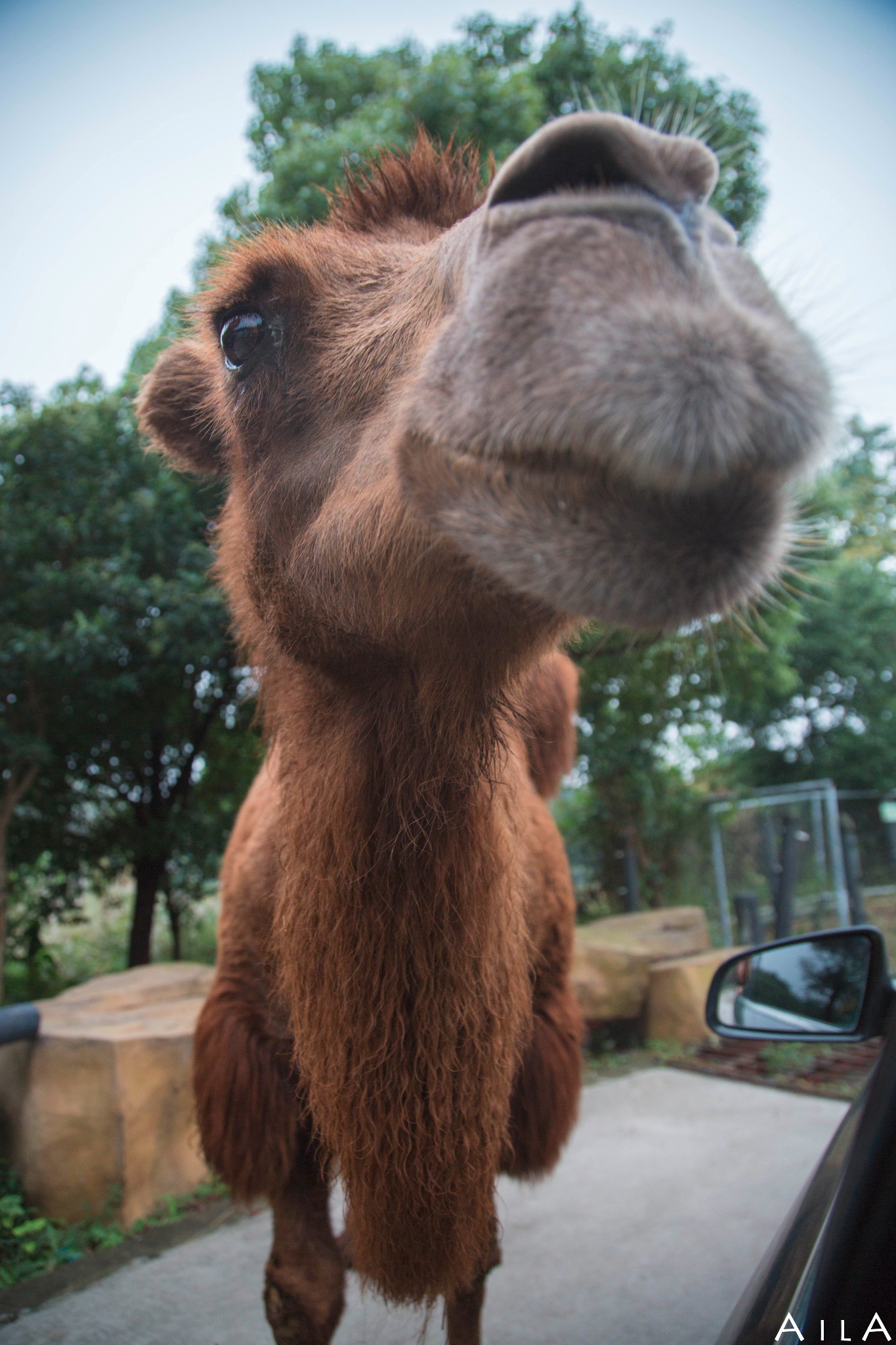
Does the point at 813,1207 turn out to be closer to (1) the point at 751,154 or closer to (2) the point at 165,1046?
(2) the point at 165,1046

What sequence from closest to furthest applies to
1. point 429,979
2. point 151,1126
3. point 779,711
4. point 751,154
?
point 429,979
point 151,1126
point 751,154
point 779,711

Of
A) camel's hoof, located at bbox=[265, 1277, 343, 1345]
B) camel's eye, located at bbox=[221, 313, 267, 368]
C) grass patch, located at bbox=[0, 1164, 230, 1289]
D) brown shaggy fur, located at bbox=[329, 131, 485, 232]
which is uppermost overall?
brown shaggy fur, located at bbox=[329, 131, 485, 232]

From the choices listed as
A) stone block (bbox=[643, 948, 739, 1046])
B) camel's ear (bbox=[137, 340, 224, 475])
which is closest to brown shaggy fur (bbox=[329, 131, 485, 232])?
camel's ear (bbox=[137, 340, 224, 475])

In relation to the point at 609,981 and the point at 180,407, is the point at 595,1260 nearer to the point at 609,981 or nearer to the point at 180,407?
the point at 609,981

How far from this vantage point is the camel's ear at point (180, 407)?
92.0 inches

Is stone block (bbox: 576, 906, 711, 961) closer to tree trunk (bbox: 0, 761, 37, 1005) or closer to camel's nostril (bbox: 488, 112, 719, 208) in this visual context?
tree trunk (bbox: 0, 761, 37, 1005)

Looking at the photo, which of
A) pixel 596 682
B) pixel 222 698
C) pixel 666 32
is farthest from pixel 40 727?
pixel 666 32

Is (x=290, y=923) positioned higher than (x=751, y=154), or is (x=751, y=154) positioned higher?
(x=751, y=154)

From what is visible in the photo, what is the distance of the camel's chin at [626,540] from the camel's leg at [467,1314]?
221 cm

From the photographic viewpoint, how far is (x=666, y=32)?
8.32 metres

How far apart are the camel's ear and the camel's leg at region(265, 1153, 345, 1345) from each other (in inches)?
74.3

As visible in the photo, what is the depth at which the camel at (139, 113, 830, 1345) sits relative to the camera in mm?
980

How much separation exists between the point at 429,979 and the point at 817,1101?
15.1 feet

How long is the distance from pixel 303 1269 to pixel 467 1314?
0.53 meters
